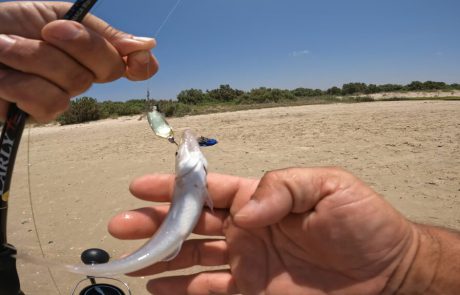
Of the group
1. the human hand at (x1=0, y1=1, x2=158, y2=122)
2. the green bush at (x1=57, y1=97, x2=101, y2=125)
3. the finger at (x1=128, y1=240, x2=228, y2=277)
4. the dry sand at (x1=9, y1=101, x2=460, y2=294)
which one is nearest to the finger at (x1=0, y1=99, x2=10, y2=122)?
the human hand at (x1=0, y1=1, x2=158, y2=122)

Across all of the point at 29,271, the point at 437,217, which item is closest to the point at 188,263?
the point at 29,271

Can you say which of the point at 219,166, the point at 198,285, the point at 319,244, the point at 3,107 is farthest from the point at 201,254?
the point at 219,166

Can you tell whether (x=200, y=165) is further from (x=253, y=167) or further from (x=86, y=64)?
(x=253, y=167)

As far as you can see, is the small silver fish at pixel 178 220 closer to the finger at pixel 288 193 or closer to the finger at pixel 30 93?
the finger at pixel 288 193

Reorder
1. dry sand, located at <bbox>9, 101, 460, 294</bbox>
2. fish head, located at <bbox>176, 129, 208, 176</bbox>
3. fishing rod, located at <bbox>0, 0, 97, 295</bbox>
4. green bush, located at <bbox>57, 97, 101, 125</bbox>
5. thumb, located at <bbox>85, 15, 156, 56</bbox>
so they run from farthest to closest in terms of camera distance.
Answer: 1. green bush, located at <bbox>57, 97, 101, 125</bbox>
2. dry sand, located at <bbox>9, 101, 460, 294</bbox>
3. fish head, located at <bbox>176, 129, 208, 176</bbox>
4. thumb, located at <bbox>85, 15, 156, 56</bbox>
5. fishing rod, located at <bbox>0, 0, 97, 295</bbox>

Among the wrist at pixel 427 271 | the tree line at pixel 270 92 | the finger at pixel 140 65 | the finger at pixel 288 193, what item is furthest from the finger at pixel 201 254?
the tree line at pixel 270 92

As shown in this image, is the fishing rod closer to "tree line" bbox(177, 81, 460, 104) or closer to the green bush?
the green bush

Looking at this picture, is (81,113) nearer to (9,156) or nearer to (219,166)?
(219,166)
